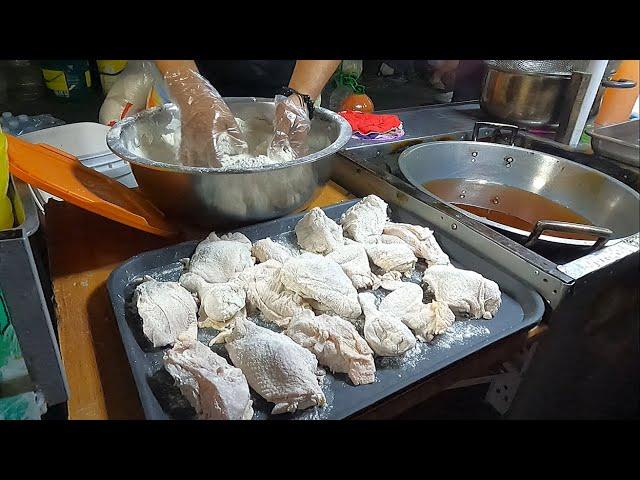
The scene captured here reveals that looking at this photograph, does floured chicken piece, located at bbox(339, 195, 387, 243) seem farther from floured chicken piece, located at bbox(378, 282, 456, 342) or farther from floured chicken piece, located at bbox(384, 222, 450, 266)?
floured chicken piece, located at bbox(378, 282, 456, 342)

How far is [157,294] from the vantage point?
25.5 inches

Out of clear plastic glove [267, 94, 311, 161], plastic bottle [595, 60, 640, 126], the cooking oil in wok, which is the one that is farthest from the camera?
plastic bottle [595, 60, 640, 126]

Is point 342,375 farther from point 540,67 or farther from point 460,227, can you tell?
point 540,67

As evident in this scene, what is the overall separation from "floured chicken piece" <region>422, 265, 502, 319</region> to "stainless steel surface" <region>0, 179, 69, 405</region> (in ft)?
1.82

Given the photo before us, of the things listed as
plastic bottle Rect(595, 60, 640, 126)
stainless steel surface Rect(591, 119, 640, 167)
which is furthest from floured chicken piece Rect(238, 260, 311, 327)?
plastic bottle Rect(595, 60, 640, 126)

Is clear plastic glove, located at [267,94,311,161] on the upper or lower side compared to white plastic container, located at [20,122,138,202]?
upper

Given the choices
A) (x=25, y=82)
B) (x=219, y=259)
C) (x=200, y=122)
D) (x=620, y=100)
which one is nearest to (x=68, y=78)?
(x=25, y=82)

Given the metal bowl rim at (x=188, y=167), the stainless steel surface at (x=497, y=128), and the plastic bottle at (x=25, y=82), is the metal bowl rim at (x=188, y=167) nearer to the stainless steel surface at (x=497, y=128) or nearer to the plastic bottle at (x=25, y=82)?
the stainless steel surface at (x=497, y=128)

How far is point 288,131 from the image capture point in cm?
97

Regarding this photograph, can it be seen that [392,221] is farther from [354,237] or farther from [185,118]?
[185,118]

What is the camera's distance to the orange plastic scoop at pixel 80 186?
0.71 metres

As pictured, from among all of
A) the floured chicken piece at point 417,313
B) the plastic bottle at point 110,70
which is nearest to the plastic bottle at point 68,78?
the plastic bottle at point 110,70

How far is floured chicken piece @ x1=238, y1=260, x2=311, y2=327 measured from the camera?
680 mm

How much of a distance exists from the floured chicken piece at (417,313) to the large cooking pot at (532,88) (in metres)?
1.03
